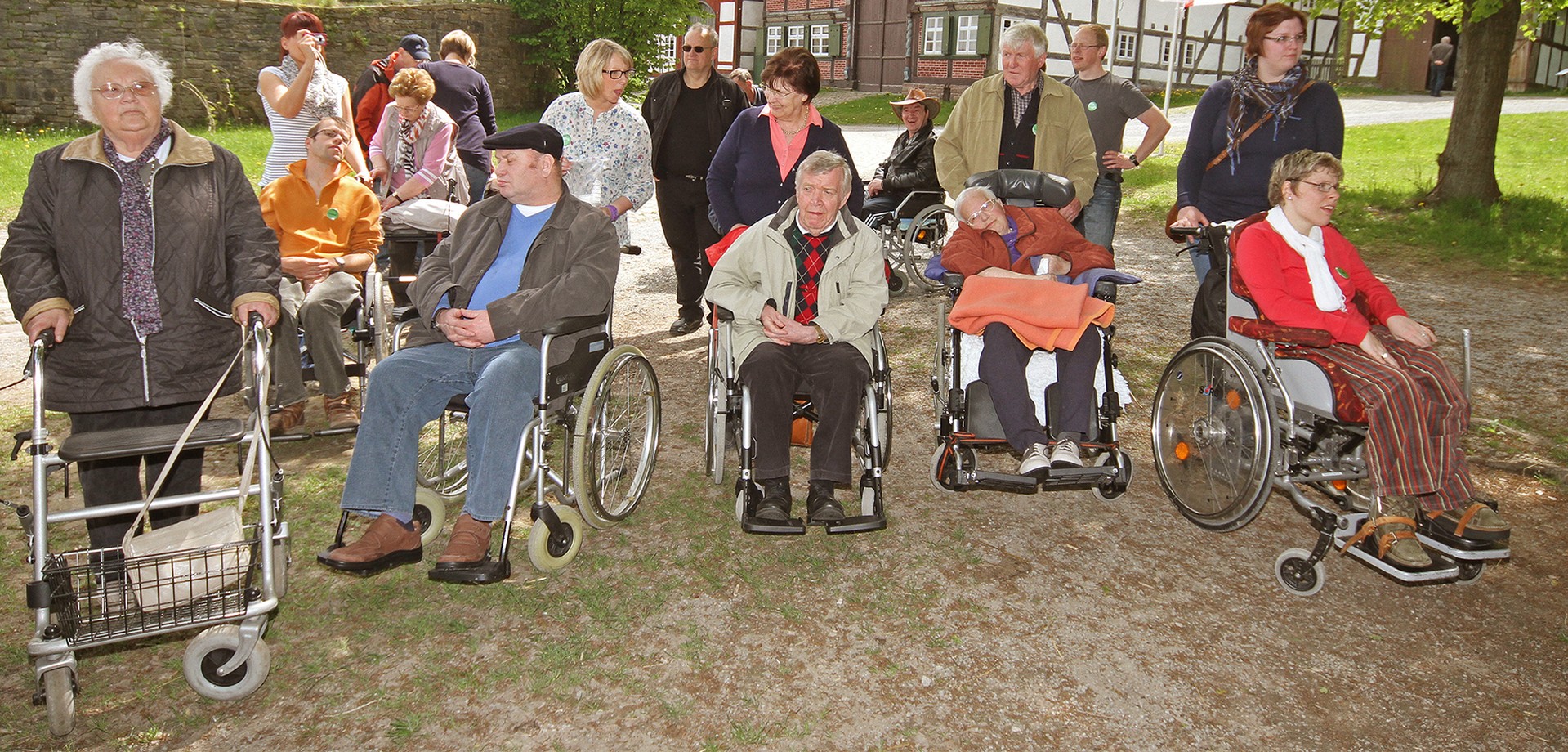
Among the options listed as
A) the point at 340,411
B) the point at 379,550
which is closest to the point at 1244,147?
the point at 379,550

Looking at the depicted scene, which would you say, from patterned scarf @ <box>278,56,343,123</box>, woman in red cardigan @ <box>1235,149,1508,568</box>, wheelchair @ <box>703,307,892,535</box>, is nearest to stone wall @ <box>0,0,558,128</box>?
patterned scarf @ <box>278,56,343,123</box>

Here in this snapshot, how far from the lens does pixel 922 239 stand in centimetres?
841

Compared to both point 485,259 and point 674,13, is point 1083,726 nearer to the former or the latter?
point 485,259

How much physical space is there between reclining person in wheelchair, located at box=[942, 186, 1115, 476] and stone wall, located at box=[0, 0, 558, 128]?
48.6 feet

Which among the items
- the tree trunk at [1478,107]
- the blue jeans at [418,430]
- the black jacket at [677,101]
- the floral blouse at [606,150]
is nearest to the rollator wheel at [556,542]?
the blue jeans at [418,430]

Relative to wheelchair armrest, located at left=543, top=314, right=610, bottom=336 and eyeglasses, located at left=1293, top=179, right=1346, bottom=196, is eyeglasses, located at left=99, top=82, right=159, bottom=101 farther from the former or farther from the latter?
eyeglasses, located at left=1293, top=179, right=1346, bottom=196

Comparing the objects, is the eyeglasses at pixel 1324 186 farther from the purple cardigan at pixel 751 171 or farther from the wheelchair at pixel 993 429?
the purple cardigan at pixel 751 171

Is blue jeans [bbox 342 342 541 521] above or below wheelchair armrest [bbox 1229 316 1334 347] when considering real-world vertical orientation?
below

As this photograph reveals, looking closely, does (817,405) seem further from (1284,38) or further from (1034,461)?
(1284,38)

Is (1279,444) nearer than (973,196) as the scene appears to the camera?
Yes

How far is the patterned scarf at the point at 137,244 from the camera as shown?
10.0 feet

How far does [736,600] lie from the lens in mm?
3463

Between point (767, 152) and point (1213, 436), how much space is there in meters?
2.36

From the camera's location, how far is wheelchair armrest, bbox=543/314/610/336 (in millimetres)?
3455
